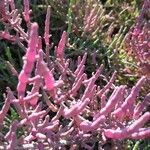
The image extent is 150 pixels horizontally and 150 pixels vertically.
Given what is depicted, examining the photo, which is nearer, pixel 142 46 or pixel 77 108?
pixel 77 108

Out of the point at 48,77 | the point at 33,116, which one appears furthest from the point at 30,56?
the point at 33,116

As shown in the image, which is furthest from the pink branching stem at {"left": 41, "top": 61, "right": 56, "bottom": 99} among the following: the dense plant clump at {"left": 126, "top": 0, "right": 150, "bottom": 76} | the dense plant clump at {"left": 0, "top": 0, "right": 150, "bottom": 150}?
the dense plant clump at {"left": 126, "top": 0, "right": 150, "bottom": 76}

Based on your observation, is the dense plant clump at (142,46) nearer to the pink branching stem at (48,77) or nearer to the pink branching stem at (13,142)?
the pink branching stem at (48,77)

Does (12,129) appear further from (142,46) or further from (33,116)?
(142,46)

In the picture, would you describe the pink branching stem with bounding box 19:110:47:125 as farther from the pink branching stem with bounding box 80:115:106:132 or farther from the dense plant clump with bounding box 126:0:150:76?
the dense plant clump with bounding box 126:0:150:76

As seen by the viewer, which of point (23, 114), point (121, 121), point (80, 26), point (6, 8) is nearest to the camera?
point (23, 114)

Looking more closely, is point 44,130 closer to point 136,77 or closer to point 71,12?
point 136,77

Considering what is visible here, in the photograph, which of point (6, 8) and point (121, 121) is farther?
point (6, 8)

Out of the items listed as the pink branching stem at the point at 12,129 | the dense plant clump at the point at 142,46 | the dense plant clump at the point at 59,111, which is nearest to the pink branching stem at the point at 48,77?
the dense plant clump at the point at 59,111

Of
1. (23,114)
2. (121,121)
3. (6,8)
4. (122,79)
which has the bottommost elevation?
(122,79)

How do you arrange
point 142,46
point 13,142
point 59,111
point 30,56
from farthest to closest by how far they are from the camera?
1. point 142,46
2. point 59,111
3. point 13,142
4. point 30,56

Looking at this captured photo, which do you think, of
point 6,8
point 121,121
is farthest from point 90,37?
point 121,121
